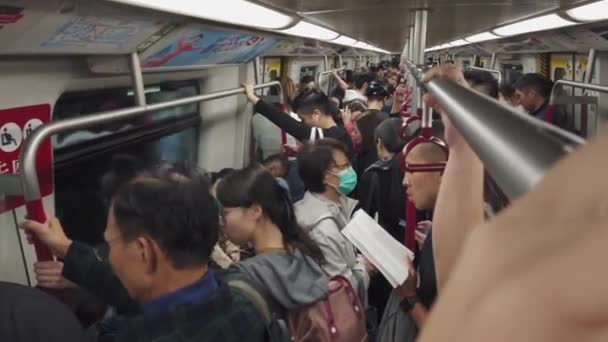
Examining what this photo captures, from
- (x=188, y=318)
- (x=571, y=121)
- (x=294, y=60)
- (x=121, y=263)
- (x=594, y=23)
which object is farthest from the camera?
(x=294, y=60)

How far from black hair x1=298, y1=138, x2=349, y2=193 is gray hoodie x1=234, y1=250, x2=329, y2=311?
0.70m

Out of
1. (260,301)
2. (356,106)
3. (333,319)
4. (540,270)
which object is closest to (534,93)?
(356,106)

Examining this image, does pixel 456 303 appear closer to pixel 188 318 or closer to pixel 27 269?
pixel 188 318

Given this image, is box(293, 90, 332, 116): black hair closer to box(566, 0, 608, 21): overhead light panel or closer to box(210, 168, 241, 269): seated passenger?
box(210, 168, 241, 269): seated passenger

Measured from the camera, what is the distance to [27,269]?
2145 mm

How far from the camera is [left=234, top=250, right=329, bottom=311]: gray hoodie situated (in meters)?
1.86

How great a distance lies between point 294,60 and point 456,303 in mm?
7685

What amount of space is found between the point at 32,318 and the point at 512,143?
1.16 m

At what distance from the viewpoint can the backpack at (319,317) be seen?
5.58ft

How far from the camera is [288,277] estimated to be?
1.92 metres

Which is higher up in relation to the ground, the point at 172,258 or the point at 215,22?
the point at 215,22

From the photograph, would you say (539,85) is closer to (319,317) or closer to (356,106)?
(356,106)

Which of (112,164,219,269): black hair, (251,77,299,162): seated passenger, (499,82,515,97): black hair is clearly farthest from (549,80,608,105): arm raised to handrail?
(112,164,219,269): black hair

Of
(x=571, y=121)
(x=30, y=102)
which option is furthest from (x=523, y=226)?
(x=571, y=121)
